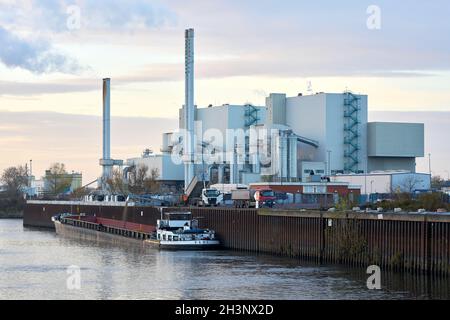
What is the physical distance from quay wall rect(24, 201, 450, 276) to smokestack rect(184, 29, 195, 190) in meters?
28.9

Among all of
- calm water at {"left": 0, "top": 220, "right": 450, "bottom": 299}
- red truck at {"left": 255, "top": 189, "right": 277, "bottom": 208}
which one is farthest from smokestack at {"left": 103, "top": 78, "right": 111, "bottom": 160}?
calm water at {"left": 0, "top": 220, "right": 450, "bottom": 299}

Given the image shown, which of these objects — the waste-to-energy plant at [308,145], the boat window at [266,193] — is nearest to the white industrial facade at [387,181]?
the waste-to-energy plant at [308,145]

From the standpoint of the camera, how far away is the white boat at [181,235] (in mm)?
78125

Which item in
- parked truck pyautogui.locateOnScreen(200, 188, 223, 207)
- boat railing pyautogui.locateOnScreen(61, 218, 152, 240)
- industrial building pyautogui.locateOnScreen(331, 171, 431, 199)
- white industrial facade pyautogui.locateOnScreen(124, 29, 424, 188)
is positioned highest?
white industrial facade pyautogui.locateOnScreen(124, 29, 424, 188)

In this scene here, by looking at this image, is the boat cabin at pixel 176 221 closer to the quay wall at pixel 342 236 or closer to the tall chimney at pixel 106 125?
the quay wall at pixel 342 236

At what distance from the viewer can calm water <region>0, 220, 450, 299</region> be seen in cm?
4797

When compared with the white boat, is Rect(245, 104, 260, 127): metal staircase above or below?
above

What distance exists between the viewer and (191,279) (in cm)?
5488

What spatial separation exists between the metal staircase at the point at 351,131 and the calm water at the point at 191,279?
6017cm

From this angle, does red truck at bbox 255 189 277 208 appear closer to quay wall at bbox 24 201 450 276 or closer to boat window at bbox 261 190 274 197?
boat window at bbox 261 190 274 197
